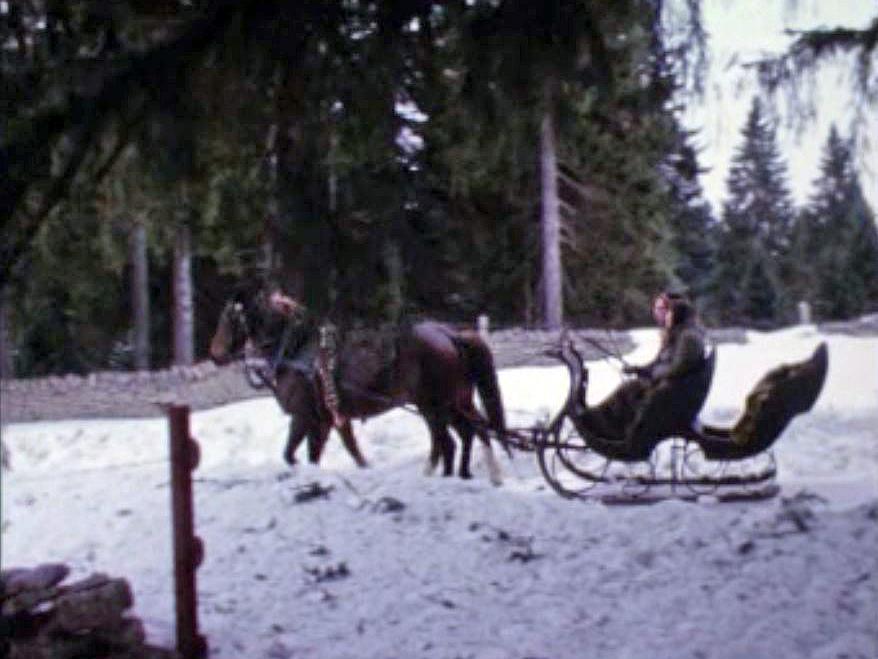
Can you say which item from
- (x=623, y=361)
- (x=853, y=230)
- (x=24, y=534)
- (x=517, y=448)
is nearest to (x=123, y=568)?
(x=24, y=534)

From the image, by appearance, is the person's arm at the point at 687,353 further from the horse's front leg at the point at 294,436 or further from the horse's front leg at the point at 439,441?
the horse's front leg at the point at 294,436

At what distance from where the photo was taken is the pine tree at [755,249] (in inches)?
220

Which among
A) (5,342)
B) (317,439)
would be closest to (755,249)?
(317,439)

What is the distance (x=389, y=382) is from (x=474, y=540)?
1.05 m

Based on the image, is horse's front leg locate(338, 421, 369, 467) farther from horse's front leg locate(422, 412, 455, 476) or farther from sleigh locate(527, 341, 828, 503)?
sleigh locate(527, 341, 828, 503)

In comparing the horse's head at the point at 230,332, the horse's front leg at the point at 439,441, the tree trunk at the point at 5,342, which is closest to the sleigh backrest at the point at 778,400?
the horse's front leg at the point at 439,441

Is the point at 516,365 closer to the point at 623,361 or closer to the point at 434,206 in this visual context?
the point at 623,361

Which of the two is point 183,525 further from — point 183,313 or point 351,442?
point 183,313

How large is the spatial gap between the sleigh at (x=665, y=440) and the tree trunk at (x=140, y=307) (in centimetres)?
212

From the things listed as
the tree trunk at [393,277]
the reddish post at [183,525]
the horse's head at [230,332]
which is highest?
the tree trunk at [393,277]

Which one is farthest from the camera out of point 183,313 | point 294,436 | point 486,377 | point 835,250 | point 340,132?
point 183,313

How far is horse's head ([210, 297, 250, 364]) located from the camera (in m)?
6.17

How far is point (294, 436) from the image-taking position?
6.71 meters

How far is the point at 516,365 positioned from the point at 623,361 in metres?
0.58
